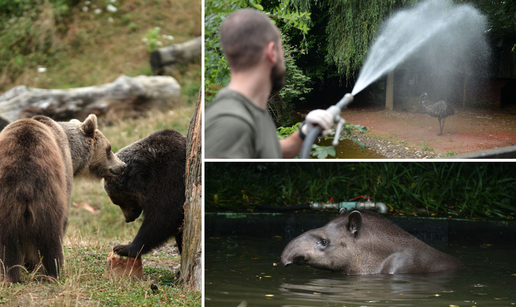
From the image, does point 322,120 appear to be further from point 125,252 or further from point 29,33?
point 29,33

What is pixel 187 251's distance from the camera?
4539 mm

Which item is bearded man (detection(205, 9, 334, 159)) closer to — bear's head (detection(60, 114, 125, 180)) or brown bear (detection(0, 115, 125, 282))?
brown bear (detection(0, 115, 125, 282))

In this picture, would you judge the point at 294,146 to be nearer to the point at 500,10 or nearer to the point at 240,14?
the point at 240,14

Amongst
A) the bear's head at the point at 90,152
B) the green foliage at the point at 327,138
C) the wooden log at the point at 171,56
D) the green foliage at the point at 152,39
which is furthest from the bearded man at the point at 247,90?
the green foliage at the point at 152,39

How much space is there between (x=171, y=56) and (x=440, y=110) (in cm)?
835

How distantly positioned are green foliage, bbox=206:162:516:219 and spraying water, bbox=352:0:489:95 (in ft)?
9.18

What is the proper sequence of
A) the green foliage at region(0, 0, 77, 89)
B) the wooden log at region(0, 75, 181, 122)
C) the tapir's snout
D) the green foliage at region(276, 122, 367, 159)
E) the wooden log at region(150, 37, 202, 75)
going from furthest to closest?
1. the green foliage at region(0, 0, 77, 89)
2. the wooden log at region(150, 37, 202, 75)
3. the wooden log at region(0, 75, 181, 122)
4. the tapir's snout
5. the green foliage at region(276, 122, 367, 159)

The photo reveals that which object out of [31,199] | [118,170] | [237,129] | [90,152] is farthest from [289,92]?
[90,152]

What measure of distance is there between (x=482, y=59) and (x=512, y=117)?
59 centimetres

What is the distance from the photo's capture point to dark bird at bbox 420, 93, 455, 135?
4388 mm

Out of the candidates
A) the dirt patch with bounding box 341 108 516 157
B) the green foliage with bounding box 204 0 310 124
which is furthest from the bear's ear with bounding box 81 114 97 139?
the dirt patch with bounding box 341 108 516 157

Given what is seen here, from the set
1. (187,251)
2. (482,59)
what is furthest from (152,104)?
(482,59)

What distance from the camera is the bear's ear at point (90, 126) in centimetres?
528

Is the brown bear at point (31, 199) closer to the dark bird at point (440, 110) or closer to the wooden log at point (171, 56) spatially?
the dark bird at point (440, 110)
